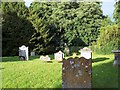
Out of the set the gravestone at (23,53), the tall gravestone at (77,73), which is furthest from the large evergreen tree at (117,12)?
the tall gravestone at (77,73)

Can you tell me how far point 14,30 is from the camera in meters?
21.9

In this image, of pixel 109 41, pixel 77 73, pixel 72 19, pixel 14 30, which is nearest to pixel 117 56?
pixel 77 73

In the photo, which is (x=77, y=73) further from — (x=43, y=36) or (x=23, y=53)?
(x=43, y=36)

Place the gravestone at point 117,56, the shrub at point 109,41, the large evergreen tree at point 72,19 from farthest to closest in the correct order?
the large evergreen tree at point 72,19 < the shrub at point 109,41 < the gravestone at point 117,56

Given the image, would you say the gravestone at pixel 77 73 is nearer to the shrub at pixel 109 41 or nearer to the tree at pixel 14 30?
the shrub at pixel 109 41

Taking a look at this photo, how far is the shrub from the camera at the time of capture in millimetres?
21219

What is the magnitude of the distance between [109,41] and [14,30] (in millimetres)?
7933

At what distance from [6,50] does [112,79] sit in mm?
14721

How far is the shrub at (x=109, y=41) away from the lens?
835 inches

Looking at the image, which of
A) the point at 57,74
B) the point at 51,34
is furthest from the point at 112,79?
the point at 51,34

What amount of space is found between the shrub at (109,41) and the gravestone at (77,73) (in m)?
15.0

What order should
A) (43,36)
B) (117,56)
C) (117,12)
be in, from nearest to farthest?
(117,56) → (43,36) → (117,12)

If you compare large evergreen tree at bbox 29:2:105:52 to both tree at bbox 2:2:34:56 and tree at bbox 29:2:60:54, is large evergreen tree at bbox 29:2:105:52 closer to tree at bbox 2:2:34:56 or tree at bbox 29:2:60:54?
tree at bbox 29:2:60:54

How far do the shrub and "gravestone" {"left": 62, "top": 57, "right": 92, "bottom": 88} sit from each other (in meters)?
15.0
